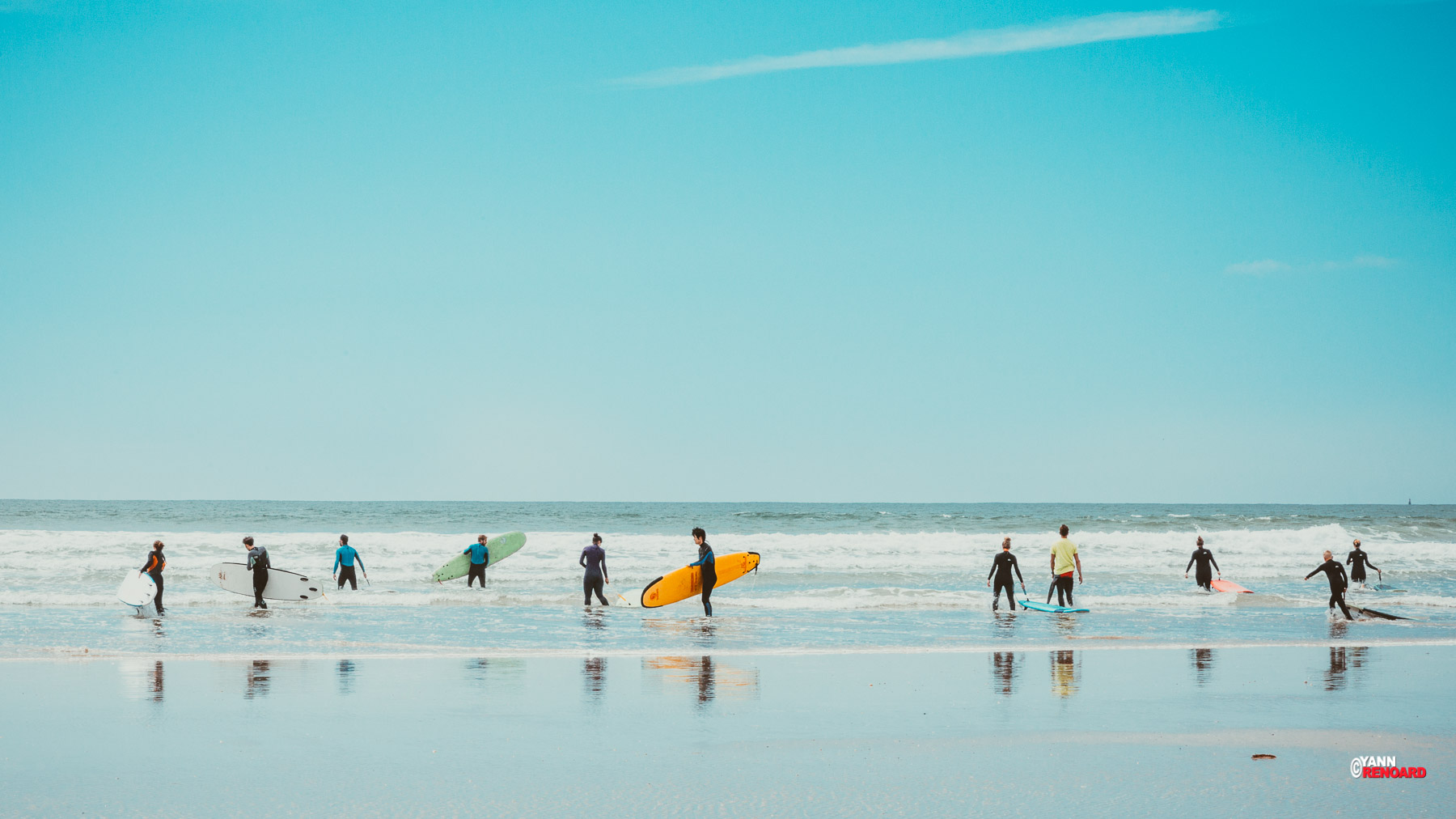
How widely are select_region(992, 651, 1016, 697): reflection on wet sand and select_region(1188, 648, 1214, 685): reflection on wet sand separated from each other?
79.9 inches

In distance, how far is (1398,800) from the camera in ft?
21.3

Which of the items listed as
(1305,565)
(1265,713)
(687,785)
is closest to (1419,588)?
(1305,565)

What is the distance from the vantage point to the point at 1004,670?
1188 cm


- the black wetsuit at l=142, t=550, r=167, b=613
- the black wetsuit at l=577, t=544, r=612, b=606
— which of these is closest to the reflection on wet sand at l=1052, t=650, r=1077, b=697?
the black wetsuit at l=577, t=544, r=612, b=606

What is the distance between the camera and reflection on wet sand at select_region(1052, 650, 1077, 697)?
10492 mm

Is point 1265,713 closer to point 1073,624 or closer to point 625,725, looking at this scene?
point 625,725

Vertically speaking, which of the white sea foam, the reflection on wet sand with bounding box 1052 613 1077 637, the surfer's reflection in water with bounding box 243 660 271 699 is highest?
the surfer's reflection in water with bounding box 243 660 271 699

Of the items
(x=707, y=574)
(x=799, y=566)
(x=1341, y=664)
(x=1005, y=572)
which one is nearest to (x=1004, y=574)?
(x=1005, y=572)

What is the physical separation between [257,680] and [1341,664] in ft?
42.6

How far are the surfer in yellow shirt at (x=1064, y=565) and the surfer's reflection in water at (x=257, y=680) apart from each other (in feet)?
45.3

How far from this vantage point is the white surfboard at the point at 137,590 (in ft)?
58.9

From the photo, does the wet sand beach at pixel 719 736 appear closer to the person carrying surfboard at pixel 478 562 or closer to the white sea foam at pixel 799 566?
the white sea foam at pixel 799 566

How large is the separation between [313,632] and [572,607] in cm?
530

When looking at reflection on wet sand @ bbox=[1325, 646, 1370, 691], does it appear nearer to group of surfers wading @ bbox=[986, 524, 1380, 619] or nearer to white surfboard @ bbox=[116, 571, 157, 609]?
group of surfers wading @ bbox=[986, 524, 1380, 619]
